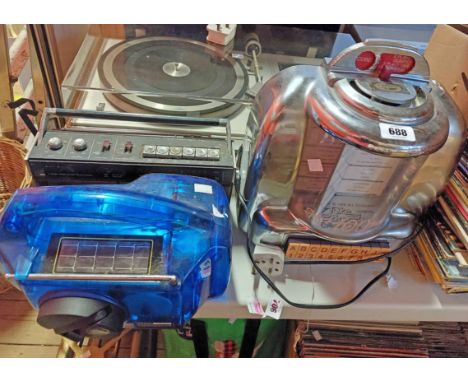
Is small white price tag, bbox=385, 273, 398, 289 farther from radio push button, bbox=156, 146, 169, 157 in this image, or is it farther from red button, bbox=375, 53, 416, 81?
radio push button, bbox=156, 146, 169, 157

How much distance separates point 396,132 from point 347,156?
0.30 ft

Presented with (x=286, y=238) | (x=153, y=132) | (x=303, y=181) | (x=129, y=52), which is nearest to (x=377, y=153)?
(x=303, y=181)

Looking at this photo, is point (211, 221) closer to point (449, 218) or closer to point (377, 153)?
point (377, 153)

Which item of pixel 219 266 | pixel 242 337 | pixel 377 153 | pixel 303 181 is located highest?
pixel 377 153

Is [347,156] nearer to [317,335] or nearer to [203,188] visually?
[203,188]

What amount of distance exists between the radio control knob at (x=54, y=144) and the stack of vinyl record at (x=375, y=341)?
700mm

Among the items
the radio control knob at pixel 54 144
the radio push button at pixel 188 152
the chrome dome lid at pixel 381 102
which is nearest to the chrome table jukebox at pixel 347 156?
the chrome dome lid at pixel 381 102

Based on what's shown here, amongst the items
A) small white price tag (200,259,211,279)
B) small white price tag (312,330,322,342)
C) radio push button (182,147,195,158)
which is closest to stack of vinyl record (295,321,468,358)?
small white price tag (312,330,322,342)

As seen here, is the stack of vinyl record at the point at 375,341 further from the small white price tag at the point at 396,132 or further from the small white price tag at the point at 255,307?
the small white price tag at the point at 396,132

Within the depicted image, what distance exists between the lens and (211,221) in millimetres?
639

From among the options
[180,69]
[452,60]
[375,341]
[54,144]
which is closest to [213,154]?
[54,144]

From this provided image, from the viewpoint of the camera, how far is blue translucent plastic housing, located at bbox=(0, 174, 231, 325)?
0.58 metres

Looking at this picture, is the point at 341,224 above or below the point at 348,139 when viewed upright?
below

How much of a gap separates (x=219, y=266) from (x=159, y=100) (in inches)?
19.0
